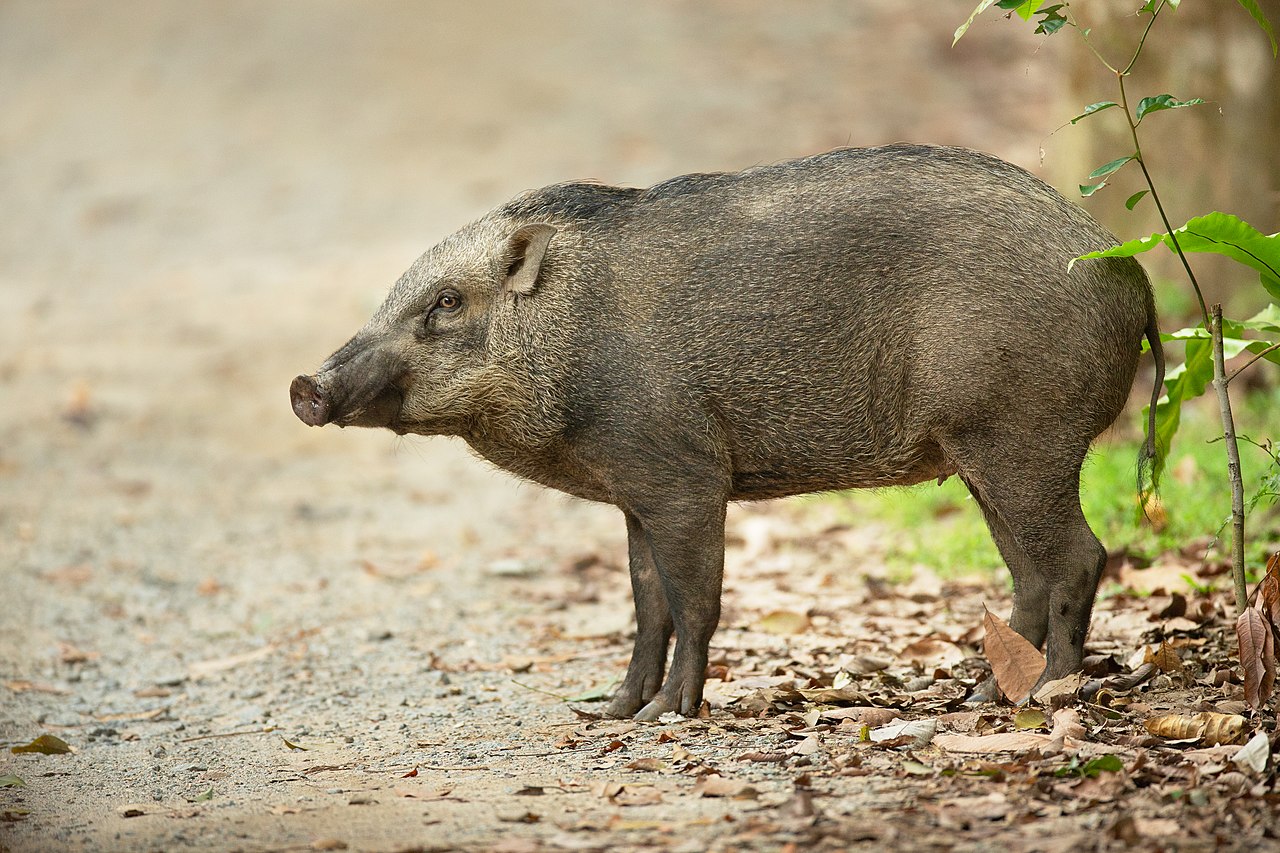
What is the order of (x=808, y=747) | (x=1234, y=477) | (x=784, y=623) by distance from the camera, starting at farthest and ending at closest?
1. (x=784, y=623)
2. (x=1234, y=477)
3. (x=808, y=747)


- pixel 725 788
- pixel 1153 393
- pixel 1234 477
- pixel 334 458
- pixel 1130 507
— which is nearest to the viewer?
pixel 725 788

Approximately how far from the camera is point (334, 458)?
10453 mm

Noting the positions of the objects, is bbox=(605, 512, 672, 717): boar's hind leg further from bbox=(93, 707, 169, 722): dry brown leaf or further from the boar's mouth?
bbox=(93, 707, 169, 722): dry brown leaf

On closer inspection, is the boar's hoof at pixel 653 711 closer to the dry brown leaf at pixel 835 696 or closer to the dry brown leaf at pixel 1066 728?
the dry brown leaf at pixel 835 696

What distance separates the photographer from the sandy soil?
412 cm

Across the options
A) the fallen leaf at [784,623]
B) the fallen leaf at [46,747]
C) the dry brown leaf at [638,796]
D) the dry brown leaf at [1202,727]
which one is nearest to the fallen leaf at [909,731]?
the dry brown leaf at [1202,727]

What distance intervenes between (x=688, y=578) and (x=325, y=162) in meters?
12.7

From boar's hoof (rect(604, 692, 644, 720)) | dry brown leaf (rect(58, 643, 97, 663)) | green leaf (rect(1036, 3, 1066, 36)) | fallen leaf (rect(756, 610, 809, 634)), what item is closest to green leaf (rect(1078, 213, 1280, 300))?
green leaf (rect(1036, 3, 1066, 36))

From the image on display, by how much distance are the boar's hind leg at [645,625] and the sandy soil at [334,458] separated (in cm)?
24

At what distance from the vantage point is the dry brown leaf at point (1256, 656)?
158 inches

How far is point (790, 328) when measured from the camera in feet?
15.5

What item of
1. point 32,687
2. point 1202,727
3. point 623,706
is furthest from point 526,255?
point 32,687

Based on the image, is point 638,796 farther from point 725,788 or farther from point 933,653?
point 933,653

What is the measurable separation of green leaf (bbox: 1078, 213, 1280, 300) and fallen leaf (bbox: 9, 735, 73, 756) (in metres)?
3.82
